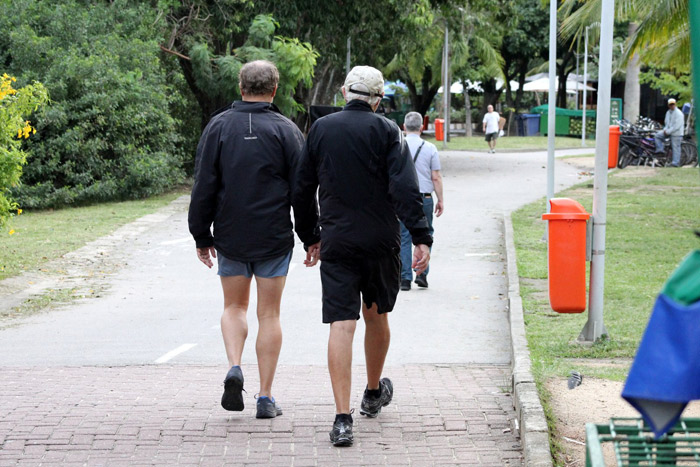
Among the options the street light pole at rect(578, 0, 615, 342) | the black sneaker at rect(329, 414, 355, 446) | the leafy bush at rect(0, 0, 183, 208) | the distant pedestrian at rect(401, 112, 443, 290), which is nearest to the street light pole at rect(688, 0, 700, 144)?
the black sneaker at rect(329, 414, 355, 446)

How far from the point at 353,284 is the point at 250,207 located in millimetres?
776

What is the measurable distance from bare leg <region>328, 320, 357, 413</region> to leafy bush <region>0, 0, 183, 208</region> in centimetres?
1456

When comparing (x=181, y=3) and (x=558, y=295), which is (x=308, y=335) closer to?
(x=558, y=295)

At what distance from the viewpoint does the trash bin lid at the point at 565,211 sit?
712 centimetres

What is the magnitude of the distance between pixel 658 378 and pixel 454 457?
323cm

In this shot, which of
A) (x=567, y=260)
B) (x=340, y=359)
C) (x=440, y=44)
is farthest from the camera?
(x=440, y=44)

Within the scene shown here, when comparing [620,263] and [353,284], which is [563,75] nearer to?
[620,263]

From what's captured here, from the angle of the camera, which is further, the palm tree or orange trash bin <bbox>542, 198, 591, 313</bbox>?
the palm tree

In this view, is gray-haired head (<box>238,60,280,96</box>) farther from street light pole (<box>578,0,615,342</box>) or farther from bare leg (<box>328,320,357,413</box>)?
street light pole (<box>578,0,615,342</box>)

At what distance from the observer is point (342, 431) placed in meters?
5.23

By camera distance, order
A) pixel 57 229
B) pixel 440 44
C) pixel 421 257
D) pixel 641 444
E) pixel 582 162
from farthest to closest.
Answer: pixel 440 44
pixel 582 162
pixel 57 229
pixel 421 257
pixel 641 444

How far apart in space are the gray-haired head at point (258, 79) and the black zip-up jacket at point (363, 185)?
0.56 m

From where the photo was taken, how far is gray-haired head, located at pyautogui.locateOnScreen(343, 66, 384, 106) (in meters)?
5.40

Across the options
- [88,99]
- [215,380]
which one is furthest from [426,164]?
[88,99]
